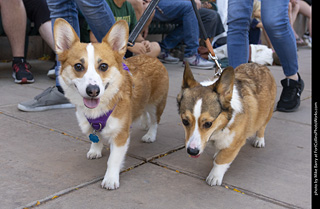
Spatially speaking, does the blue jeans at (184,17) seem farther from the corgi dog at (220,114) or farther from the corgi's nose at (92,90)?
the corgi's nose at (92,90)

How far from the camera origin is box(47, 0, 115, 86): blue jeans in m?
3.50

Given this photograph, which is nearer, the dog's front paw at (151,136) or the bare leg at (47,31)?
the dog's front paw at (151,136)

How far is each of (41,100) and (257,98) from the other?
2.65 metres

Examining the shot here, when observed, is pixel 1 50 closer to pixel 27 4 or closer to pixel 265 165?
pixel 27 4

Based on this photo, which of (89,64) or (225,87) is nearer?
(89,64)

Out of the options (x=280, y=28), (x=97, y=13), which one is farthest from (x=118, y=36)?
(x=280, y=28)

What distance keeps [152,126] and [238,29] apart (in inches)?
63.3

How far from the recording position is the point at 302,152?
344cm

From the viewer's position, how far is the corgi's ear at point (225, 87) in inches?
103

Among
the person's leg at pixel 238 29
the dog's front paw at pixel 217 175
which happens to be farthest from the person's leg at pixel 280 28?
the dog's front paw at pixel 217 175

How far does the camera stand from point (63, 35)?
109 inches

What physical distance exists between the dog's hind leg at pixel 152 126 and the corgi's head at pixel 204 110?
919 mm

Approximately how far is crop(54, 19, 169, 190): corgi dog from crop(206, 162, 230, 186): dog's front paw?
724mm

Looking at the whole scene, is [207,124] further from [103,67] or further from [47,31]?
[47,31]
